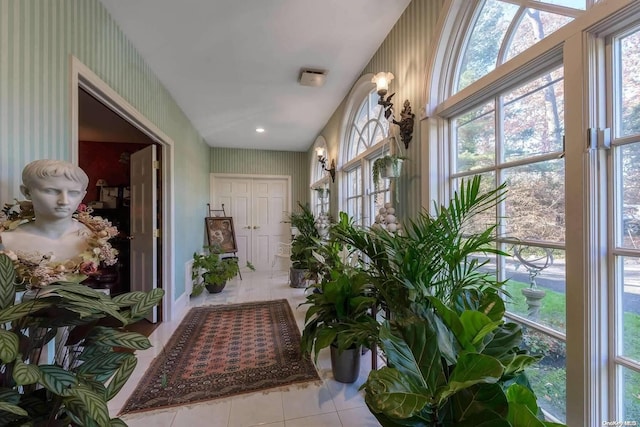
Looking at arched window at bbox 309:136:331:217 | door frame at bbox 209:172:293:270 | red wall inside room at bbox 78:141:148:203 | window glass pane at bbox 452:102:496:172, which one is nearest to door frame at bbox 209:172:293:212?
door frame at bbox 209:172:293:270

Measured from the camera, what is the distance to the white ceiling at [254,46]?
6.24 ft

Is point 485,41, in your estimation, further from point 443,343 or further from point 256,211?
point 256,211

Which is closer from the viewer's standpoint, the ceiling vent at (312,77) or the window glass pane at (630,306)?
the window glass pane at (630,306)

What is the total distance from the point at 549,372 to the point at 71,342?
191 cm

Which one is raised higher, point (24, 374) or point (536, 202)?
point (536, 202)

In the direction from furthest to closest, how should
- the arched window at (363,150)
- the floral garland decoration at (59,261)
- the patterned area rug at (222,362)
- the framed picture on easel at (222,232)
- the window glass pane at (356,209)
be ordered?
the framed picture on easel at (222,232) < the window glass pane at (356,209) < the arched window at (363,150) < the patterned area rug at (222,362) < the floral garland decoration at (59,261)

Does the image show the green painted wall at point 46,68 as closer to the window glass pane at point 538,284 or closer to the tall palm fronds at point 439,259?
the tall palm fronds at point 439,259

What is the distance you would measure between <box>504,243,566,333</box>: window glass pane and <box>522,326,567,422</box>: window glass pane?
0.07 metres

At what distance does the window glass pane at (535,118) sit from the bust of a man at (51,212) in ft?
6.33

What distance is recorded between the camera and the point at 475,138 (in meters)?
1.66

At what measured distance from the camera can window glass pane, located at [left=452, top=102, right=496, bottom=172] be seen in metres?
1.55

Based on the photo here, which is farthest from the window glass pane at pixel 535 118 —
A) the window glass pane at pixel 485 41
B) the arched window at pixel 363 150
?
the arched window at pixel 363 150

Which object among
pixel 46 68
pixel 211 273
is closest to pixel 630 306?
pixel 46 68

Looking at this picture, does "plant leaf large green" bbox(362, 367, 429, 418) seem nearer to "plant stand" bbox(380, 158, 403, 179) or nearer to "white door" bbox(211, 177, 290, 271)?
"plant stand" bbox(380, 158, 403, 179)
